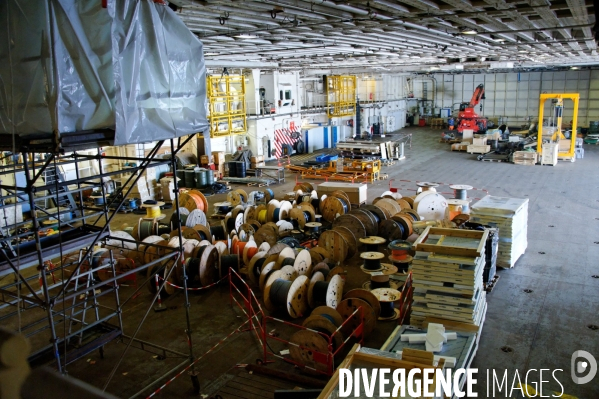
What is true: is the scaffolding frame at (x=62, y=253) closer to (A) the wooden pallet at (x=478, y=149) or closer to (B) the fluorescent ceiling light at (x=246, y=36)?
(B) the fluorescent ceiling light at (x=246, y=36)

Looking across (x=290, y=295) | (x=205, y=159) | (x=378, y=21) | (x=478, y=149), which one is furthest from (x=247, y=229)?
(x=478, y=149)

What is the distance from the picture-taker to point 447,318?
8.75 metres

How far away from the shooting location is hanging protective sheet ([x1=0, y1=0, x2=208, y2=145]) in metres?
5.21

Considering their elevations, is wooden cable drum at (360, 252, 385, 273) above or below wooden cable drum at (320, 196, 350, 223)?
below

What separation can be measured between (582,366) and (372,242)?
5.87 m

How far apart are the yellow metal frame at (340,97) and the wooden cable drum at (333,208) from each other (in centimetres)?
1780

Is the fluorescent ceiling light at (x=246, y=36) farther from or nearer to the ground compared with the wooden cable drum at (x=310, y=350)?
farther from the ground

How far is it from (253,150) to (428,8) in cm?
2029

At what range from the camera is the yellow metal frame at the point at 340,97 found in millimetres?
34281

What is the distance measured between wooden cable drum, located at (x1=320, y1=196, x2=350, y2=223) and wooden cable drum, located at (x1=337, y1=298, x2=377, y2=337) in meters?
7.06

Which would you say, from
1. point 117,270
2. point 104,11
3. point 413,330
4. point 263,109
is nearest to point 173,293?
A: point 117,270

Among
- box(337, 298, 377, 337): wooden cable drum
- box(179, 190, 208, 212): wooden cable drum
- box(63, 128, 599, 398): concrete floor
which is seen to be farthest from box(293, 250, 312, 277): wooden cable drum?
box(179, 190, 208, 212): wooden cable drum

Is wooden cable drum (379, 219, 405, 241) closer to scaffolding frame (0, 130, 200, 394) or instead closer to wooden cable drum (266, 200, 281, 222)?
wooden cable drum (266, 200, 281, 222)

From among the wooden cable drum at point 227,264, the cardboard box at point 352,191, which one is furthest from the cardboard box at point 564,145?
the wooden cable drum at point 227,264
